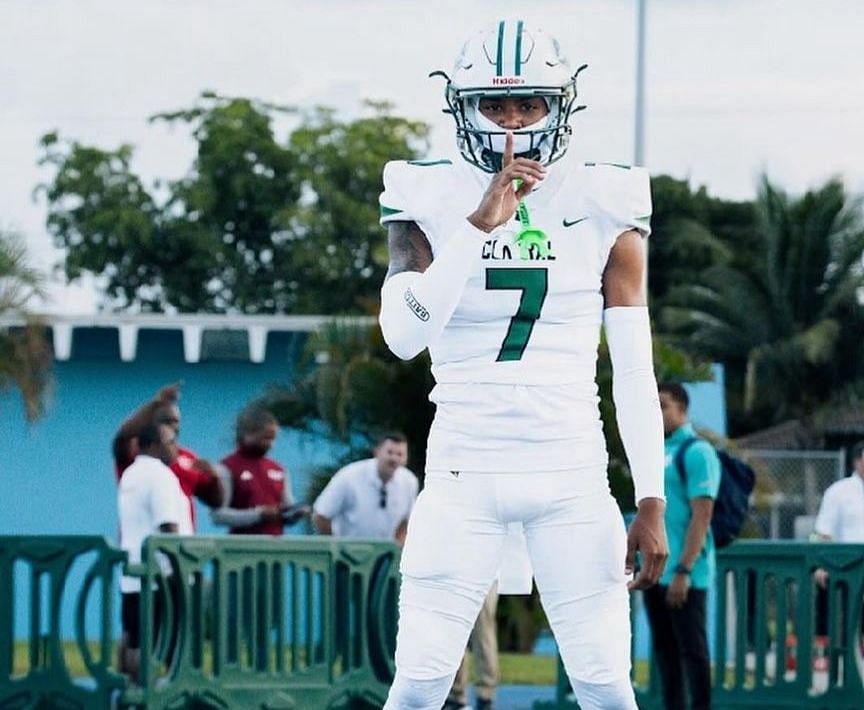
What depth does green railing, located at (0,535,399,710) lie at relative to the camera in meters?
10.6

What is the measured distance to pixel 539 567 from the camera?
544 cm

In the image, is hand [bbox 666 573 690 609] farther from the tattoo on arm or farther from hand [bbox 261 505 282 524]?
the tattoo on arm

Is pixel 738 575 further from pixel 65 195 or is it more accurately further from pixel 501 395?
pixel 65 195

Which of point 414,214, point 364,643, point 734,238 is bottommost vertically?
point 364,643

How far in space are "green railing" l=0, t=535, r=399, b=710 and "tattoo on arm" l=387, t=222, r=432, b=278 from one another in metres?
5.25

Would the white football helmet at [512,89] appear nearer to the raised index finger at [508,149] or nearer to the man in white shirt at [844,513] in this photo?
the raised index finger at [508,149]

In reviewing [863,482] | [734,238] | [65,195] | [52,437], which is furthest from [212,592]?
[734,238]

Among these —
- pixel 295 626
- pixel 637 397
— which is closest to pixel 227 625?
pixel 295 626

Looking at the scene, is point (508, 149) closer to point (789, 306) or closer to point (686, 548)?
point (686, 548)

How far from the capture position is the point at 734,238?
46.9 metres

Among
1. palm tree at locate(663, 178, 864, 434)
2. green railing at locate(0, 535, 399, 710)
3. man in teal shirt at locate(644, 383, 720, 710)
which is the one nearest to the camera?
man in teal shirt at locate(644, 383, 720, 710)

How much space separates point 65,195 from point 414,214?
38.4 m

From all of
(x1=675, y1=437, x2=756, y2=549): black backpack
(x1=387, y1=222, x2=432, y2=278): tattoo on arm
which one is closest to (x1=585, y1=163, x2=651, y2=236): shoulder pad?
(x1=387, y1=222, x2=432, y2=278): tattoo on arm

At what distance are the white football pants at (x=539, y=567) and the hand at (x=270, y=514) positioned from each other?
6784mm
